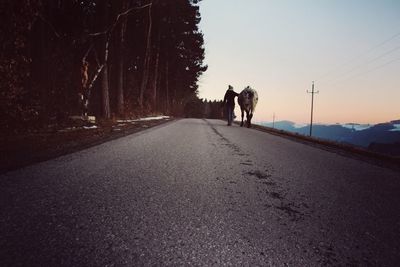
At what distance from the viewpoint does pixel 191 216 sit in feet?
9.87

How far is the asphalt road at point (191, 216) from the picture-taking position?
224 cm

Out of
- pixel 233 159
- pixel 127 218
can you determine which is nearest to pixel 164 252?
pixel 127 218

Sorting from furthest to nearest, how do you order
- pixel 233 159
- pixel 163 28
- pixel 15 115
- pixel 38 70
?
pixel 163 28 < pixel 38 70 < pixel 15 115 < pixel 233 159

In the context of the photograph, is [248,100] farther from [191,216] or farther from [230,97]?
[191,216]

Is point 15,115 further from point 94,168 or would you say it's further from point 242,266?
point 242,266

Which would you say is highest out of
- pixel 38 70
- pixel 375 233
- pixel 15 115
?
pixel 38 70

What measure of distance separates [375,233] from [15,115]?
8.69m

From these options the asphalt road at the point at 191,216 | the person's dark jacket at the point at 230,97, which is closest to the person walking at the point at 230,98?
the person's dark jacket at the point at 230,97

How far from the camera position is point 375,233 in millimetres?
2854

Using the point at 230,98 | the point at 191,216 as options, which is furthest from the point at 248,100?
the point at 191,216

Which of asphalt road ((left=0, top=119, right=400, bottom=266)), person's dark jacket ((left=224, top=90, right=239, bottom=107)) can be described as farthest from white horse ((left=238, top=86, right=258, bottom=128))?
asphalt road ((left=0, top=119, right=400, bottom=266))

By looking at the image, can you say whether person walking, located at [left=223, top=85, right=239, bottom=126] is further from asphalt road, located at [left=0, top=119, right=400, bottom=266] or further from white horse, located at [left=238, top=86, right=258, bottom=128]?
asphalt road, located at [left=0, top=119, right=400, bottom=266]

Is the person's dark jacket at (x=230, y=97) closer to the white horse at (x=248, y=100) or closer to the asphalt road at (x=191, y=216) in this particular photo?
the white horse at (x=248, y=100)

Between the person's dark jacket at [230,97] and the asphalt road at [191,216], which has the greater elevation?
the person's dark jacket at [230,97]
